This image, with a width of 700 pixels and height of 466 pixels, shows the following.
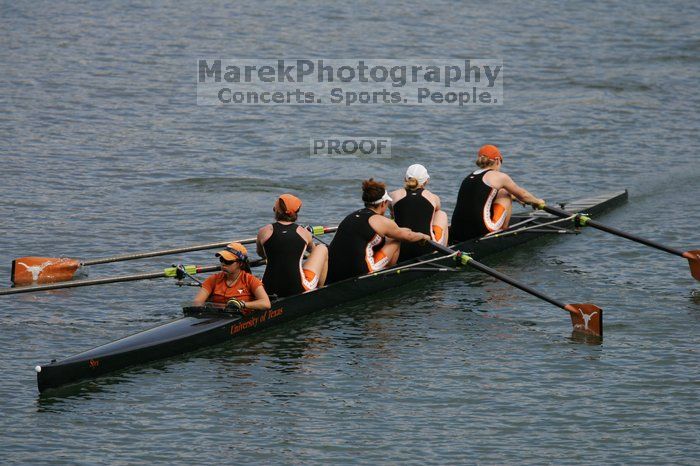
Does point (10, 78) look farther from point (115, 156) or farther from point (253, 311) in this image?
point (253, 311)

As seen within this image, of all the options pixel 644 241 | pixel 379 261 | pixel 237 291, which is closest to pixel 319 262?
pixel 379 261

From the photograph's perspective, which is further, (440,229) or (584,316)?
(440,229)

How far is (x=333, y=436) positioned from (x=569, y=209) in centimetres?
1042

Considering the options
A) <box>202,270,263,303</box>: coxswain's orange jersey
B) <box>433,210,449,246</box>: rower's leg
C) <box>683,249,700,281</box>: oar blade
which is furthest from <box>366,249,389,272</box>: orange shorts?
<box>683,249,700,281</box>: oar blade

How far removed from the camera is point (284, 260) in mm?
16828

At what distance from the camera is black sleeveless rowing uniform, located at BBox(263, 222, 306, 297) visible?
1680 centimetres

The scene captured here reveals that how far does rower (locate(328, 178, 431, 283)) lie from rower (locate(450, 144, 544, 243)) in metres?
2.43

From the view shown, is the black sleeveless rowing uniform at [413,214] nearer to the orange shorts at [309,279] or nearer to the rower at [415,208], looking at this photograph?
the rower at [415,208]

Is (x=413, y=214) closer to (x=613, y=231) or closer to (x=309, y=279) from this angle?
(x=309, y=279)

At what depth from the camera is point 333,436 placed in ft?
45.8

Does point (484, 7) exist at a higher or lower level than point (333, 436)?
higher

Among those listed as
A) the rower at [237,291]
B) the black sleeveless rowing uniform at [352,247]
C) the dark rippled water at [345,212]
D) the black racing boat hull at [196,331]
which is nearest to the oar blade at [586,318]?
the dark rippled water at [345,212]

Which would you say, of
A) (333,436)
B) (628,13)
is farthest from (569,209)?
(628,13)

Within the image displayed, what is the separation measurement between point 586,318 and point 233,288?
5026mm
